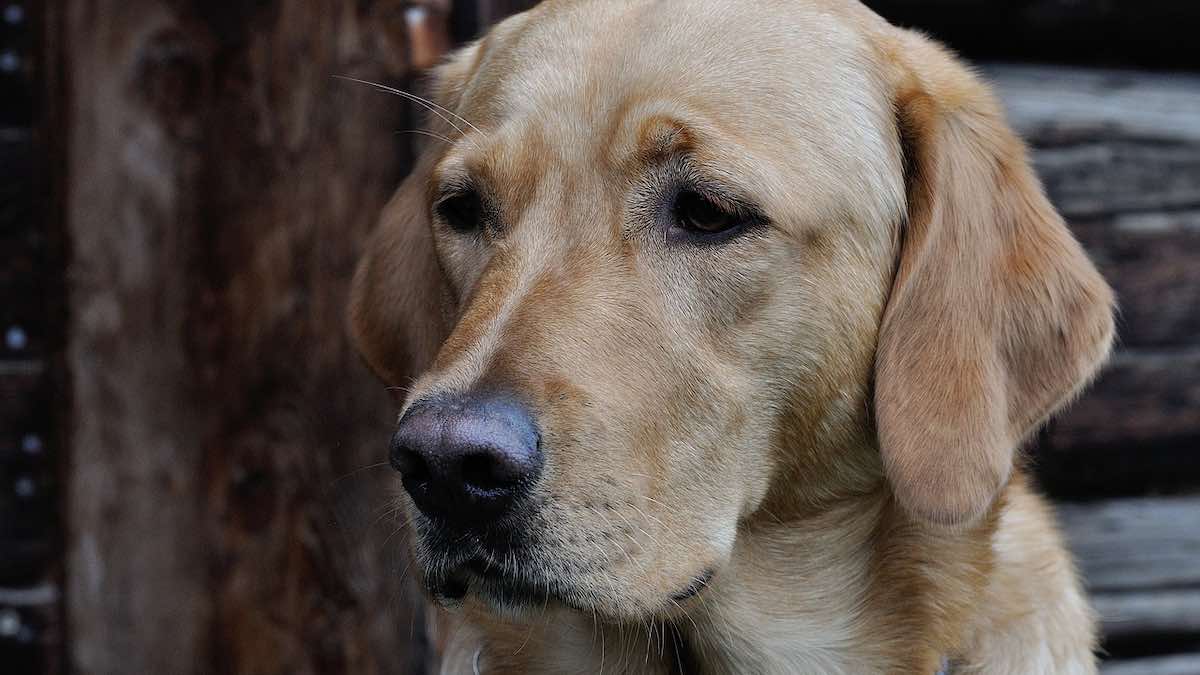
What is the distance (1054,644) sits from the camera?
2666 mm

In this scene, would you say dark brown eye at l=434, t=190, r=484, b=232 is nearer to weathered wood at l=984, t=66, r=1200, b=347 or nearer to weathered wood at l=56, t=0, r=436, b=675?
weathered wood at l=56, t=0, r=436, b=675

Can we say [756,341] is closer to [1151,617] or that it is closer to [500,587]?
[500,587]

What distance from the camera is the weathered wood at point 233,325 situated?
361 centimetres

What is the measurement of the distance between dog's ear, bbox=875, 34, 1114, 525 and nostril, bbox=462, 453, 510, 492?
82 centimetres

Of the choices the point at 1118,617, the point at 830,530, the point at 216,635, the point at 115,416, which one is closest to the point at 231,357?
the point at 115,416

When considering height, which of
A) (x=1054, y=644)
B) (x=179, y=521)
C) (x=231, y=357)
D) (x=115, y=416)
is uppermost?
(x=1054, y=644)

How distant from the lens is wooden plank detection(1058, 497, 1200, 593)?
169 inches

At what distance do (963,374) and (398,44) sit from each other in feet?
6.31

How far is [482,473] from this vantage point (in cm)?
206

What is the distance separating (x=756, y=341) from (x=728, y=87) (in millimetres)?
505

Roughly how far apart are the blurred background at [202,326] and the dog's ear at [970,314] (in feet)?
4.01

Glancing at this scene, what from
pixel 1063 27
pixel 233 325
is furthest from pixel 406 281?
pixel 1063 27

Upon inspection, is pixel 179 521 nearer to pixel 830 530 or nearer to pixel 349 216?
pixel 349 216

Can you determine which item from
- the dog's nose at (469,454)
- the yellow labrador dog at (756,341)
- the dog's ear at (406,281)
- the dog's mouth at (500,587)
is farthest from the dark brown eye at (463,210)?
the dog's mouth at (500,587)
